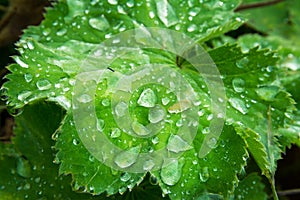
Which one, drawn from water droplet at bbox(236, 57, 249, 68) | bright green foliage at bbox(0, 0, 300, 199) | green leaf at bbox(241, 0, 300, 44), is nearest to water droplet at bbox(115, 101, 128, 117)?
bright green foliage at bbox(0, 0, 300, 199)

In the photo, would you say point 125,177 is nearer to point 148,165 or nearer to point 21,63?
point 148,165

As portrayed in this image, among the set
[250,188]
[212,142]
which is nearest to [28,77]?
[212,142]

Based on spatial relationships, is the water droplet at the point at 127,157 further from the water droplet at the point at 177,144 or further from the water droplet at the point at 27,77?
the water droplet at the point at 27,77

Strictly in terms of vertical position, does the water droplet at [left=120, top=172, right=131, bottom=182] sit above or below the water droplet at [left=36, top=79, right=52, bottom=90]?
below

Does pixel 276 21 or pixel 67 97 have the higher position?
pixel 67 97

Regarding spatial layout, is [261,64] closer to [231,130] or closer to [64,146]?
[231,130]

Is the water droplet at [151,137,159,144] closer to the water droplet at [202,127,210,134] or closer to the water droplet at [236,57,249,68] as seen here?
the water droplet at [202,127,210,134]

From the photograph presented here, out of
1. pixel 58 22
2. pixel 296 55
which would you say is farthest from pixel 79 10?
pixel 296 55
